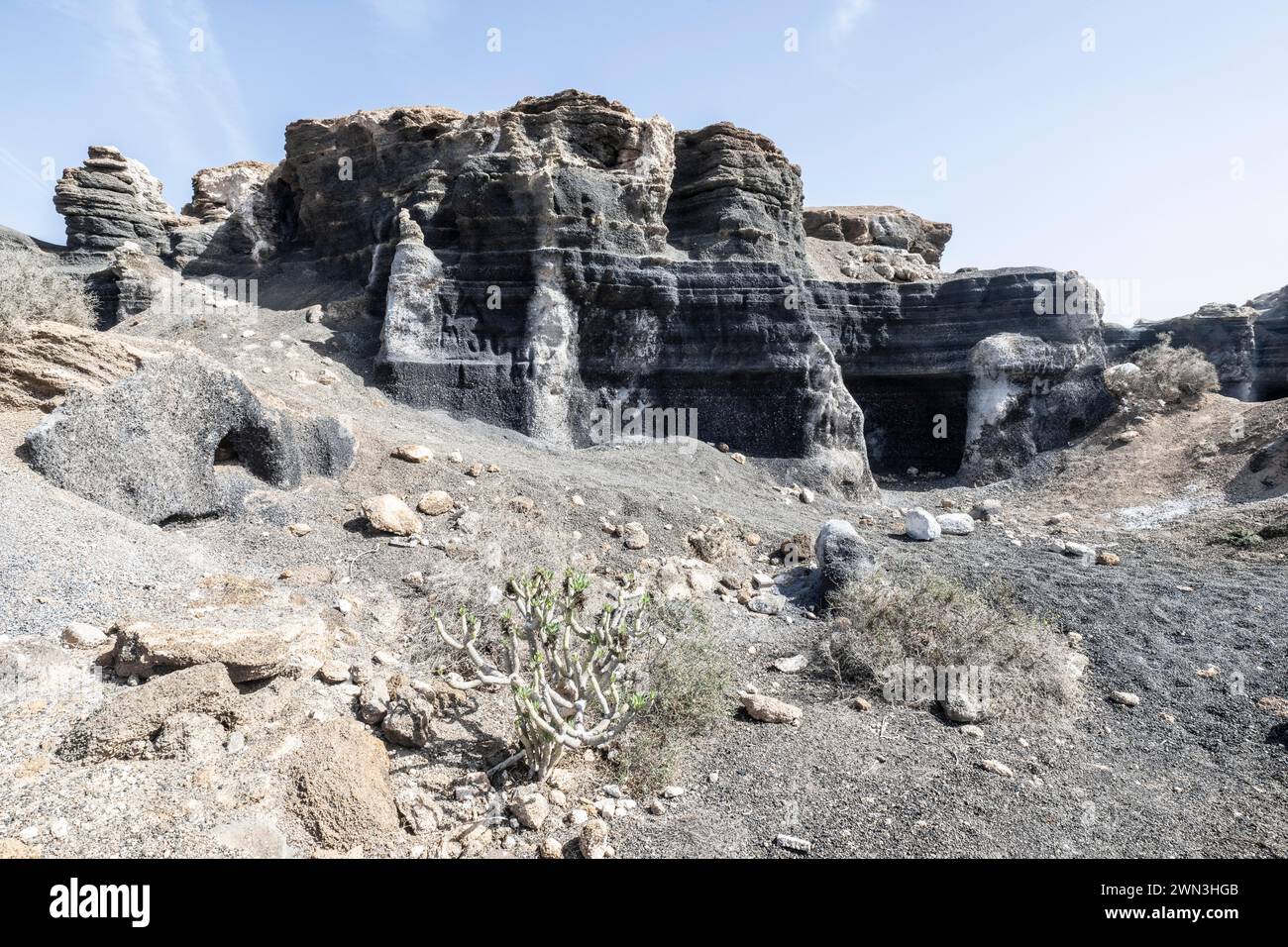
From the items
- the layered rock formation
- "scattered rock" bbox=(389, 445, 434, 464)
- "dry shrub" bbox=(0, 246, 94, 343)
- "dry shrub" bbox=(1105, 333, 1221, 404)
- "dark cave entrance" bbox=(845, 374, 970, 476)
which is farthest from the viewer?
the layered rock formation

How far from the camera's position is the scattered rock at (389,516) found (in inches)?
251

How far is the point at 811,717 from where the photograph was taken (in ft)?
15.2

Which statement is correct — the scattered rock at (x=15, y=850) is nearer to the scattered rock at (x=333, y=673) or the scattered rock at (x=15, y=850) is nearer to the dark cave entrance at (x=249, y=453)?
the scattered rock at (x=333, y=673)

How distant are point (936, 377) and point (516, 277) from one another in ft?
32.0

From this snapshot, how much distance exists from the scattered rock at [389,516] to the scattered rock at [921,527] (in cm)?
642

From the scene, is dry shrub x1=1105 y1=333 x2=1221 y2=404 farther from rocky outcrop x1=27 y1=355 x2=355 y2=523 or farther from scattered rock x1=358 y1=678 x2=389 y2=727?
scattered rock x1=358 y1=678 x2=389 y2=727

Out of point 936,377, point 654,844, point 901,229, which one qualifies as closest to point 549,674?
point 654,844

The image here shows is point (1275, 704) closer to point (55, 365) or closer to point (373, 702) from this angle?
point (373, 702)

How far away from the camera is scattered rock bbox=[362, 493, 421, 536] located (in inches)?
251

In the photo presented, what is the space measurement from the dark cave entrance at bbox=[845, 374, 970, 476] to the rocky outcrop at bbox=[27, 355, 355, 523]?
12.5 m

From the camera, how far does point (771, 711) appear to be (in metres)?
4.54

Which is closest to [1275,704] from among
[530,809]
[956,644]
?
[956,644]

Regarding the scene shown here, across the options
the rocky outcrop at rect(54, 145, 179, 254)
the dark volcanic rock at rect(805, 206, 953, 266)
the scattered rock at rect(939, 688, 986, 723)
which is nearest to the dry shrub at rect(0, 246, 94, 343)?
the scattered rock at rect(939, 688, 986, 723)
